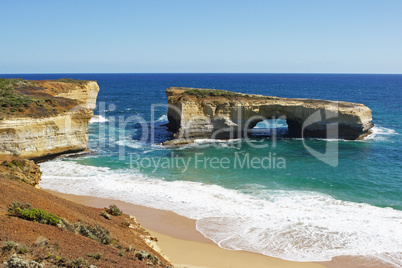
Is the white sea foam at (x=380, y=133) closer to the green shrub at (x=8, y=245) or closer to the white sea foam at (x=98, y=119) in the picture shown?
the white sea foam at (x=98, y=119)

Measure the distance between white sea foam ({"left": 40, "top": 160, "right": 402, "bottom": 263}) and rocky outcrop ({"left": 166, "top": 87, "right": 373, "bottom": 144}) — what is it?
14827 mm

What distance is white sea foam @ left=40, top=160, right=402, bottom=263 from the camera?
1702 centimetres

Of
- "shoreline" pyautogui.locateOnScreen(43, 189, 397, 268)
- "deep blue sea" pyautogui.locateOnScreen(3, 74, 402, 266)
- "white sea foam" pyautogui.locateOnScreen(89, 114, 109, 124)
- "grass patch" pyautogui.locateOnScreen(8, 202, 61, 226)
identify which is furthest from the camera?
"white sea foam" pyautogui.locateOnScreen(89, 114, 109, 124)

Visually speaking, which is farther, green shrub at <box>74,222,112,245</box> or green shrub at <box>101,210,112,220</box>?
green shrub at <box>101,210,112,220</box>

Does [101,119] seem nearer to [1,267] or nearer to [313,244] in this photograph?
[313,244]

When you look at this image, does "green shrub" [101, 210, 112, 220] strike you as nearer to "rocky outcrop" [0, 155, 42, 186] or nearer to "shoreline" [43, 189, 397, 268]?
"shoreline" [43, 189, 397, 268]

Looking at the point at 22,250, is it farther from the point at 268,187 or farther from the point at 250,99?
Result: the point at 250,99

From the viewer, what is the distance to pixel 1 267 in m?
7.92

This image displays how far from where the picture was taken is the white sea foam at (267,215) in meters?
17.0

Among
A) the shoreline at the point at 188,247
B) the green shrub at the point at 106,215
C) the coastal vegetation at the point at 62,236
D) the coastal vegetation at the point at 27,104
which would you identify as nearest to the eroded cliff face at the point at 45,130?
the coastal vegetation at the point at 27,104

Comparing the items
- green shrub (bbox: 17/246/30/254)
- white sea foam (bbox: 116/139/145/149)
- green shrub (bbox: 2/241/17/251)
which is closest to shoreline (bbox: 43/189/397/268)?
green shrub (bbox: 17/246/30/254)

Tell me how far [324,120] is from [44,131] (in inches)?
1219

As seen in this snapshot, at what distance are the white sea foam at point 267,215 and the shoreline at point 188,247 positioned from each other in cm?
51

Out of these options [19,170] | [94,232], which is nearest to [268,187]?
[94,232]
